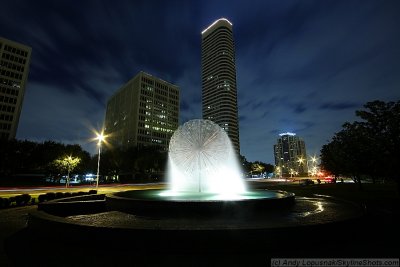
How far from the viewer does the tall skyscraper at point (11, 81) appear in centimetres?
10325

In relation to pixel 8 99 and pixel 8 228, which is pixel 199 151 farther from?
pixel 8 99

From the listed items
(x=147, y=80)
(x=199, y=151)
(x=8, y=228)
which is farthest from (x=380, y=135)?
(x=147, y=80)

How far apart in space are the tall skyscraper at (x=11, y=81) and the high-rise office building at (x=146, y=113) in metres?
58.2

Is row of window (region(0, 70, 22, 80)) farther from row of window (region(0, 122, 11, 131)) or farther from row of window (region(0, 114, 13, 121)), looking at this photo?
row of window (region(0, 122, 11, 131))

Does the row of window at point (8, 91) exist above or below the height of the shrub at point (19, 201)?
above

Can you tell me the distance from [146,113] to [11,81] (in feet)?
229

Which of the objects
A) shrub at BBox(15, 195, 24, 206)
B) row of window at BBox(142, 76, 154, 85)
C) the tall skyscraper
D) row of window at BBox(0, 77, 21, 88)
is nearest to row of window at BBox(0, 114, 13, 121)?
the tall skyscraper

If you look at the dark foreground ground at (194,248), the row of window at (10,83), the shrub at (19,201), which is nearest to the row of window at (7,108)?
the row of window at (10,83)

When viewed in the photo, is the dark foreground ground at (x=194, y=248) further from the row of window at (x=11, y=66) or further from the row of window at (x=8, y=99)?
the row of window at (x=11, y=66)

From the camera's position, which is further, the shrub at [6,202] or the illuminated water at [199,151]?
the illuminated water at [199,151]

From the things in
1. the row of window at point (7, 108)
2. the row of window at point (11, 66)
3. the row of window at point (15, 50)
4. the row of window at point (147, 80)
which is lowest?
the row of window at point (7, 108)

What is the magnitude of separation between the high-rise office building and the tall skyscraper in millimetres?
58224

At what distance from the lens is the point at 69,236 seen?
7574 millimetres

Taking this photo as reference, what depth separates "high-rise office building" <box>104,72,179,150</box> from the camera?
145m
